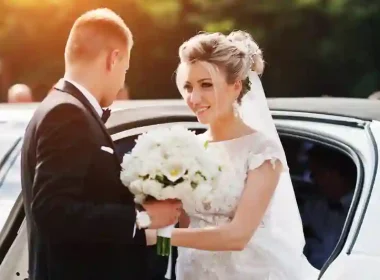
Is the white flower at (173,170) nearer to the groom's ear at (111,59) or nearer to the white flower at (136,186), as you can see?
the white flower at (136,186)

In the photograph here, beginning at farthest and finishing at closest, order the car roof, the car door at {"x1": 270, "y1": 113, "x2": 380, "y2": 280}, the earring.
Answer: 1. the earring
2. the car roof
3. the car door at {"x1": 270, "y1": 113, "x2": 380, "y2": 280}

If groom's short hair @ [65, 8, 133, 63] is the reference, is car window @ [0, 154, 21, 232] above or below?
below

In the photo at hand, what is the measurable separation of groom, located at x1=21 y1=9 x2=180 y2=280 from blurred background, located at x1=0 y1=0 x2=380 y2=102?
121 inches

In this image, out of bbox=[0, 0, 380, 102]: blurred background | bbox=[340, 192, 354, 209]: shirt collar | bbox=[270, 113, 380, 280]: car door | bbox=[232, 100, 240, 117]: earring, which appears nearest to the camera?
bbox=[270, 113, 380, 280]: car door

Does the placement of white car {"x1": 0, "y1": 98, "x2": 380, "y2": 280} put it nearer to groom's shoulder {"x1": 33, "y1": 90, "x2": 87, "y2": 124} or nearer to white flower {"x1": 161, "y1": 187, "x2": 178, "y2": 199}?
white flower {"x1": 161, "y1": 187, "x2": 178, "y2": 199}

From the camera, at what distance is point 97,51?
193 cm

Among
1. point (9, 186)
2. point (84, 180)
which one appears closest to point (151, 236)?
point (84, 180)

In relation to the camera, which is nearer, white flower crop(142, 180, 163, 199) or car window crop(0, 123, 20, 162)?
white flower crop(142, 180, 163, 199)

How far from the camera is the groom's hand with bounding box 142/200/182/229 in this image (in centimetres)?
191

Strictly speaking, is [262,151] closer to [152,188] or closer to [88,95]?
[152,188]

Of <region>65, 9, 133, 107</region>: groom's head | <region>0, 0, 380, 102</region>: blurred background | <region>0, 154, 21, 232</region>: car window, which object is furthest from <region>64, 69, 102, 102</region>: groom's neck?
<region>0, 0, 380, 102</region>: blurred background

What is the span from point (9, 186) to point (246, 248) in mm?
768

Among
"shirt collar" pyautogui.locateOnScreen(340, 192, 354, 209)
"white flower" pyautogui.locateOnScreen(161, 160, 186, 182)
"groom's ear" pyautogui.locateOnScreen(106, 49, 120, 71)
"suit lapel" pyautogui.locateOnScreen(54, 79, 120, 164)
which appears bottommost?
"white flower" pyautogui.locateOnScreen(161, 160, 186, 182)

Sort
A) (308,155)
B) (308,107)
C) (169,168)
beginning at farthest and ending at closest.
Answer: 1. (308,155)
2. (308,107)
3. (169,168)
